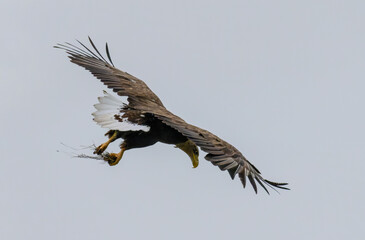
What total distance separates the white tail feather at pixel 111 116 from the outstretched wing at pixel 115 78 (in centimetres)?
44

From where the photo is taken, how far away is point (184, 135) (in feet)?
46.4

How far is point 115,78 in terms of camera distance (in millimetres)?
17219

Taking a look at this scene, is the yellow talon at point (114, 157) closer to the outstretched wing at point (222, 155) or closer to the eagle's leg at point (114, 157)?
the eagle's leg at point (114, 157)

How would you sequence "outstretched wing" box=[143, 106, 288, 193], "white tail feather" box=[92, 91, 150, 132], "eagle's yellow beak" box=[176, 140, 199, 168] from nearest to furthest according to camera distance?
"outstretched wing" box=[143, 106, 288, 193] → "white tail feather" box=[92, 91, 150, 132] → "eagle's yellow beak" box=[176, 140, 199, 168]

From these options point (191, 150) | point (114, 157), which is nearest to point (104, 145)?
point (114, 157)

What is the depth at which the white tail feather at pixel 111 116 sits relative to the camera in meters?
14.9

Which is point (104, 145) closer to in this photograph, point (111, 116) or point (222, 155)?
point (111, 116)

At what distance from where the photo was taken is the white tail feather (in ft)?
48.8

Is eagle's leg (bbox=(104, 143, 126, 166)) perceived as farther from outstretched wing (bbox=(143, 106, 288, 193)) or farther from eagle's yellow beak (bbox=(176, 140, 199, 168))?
eagle's yellow beak (bbox=(176, 140, 199, 168))

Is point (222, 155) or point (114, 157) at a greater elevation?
point (222, 155)

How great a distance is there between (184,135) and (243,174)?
1080mm

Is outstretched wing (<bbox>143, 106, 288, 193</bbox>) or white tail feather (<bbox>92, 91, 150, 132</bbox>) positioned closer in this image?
outstretched wing (<bbox>143, 106, 288, 193</bbox>)

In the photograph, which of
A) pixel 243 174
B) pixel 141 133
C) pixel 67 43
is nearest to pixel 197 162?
pixel 141 133

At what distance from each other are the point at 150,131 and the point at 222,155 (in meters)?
1.58
